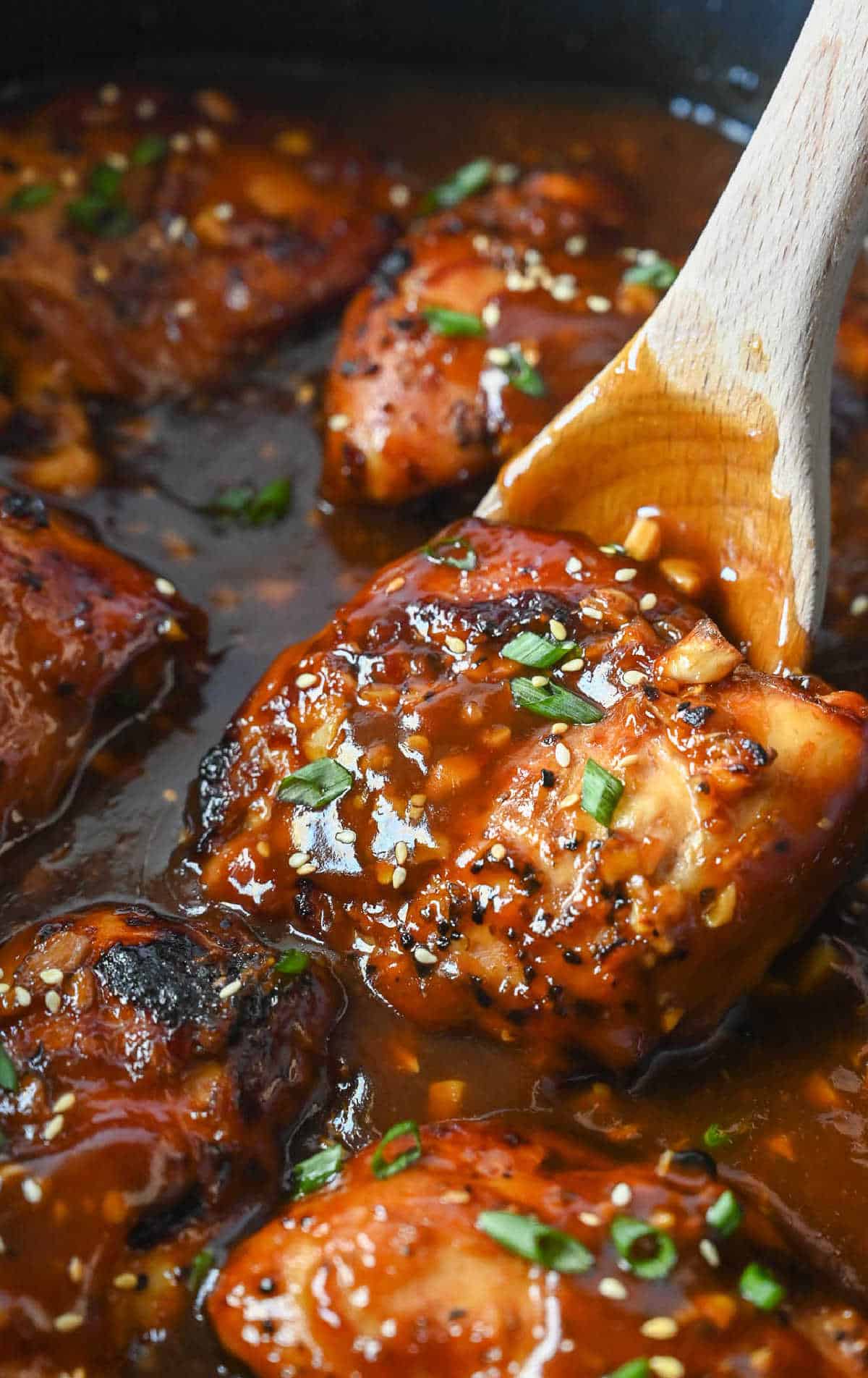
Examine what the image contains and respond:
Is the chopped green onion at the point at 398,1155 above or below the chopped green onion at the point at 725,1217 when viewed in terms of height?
below

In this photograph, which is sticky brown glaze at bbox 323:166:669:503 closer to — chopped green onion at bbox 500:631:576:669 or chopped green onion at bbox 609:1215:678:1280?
chopped green onion at bbox 500:631:576:669

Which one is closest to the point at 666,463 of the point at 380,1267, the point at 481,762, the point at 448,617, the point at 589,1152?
the point at 448,617

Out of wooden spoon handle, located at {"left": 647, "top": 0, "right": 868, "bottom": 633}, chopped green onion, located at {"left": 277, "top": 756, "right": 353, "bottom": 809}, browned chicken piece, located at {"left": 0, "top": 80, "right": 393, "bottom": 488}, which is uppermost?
wooden spoon handle, located at {"left": 647, "top": 0, "right": 868, "bottom": 633}

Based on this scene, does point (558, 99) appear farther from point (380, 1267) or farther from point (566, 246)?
point (380, 1267)

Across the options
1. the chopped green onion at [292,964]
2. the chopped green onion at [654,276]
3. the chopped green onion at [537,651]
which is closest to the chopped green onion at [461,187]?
the chopped green onion at [654,276]

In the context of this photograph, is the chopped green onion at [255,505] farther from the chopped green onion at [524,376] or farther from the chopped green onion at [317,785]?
the chopped green onion at [317,785]

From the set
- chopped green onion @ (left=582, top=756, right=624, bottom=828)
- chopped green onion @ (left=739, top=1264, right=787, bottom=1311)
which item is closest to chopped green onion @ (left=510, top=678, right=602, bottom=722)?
chopped green onion @ (left=582, top=756, right=624, bottom=828)

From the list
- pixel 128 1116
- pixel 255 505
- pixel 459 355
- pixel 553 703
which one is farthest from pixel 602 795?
pixel 255 505
